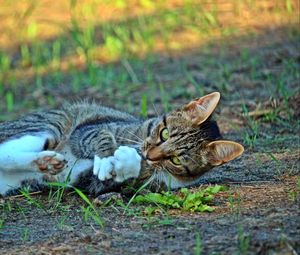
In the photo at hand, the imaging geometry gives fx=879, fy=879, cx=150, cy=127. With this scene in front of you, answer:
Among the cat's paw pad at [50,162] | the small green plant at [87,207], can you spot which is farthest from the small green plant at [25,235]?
the cat's paw pad at [50,162]

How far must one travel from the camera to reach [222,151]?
5.43 metres

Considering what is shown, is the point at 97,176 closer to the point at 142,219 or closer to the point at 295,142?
the point at 142,219

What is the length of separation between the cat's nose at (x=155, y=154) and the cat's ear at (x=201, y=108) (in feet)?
1.10

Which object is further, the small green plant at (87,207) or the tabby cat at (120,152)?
the tabby cat at (120,152)

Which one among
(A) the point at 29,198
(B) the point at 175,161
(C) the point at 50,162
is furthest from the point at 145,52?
(A) the point at 29,198

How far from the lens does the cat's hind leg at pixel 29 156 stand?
538cm

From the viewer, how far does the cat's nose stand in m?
5.40

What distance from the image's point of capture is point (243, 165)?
604cm

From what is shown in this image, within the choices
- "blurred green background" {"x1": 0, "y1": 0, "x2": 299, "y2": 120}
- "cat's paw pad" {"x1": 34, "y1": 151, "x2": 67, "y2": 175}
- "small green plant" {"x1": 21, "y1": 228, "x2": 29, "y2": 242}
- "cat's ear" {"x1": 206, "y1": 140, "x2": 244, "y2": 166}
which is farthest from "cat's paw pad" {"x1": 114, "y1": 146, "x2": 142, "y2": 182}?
"blurred green background" {"x1": 0, "y1": 0, "x2": 299, "y2": 120}

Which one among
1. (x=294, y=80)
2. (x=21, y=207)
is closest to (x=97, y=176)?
(x=21, y=207)

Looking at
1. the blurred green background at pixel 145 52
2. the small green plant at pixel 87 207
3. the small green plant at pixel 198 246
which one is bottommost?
the small green plant at pixel 198 246

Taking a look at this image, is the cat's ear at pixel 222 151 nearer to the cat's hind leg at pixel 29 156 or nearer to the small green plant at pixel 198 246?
the cat's hind leg at pixel 29 156

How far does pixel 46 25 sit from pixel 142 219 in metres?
6.79

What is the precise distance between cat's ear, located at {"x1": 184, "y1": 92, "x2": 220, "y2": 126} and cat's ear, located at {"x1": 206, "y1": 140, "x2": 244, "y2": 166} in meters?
0.21
